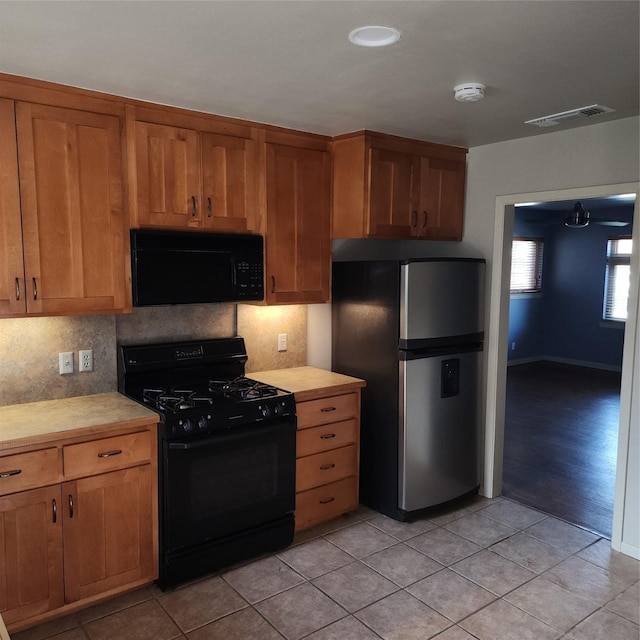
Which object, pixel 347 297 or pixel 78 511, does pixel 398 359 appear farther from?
pixel 78 511

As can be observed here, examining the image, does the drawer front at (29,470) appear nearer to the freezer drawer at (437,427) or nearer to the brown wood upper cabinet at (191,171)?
the brown wood upper cabinet at (191,171)

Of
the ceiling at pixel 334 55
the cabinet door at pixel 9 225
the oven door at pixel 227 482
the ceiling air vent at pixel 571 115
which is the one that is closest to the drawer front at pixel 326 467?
the oven door at pixel 227 482

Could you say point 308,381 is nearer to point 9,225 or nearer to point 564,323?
point 9,225

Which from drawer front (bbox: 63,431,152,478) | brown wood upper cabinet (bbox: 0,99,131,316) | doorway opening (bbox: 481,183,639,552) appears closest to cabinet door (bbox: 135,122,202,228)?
brown wood upper cabinet (bbox: 0,99,131,316)

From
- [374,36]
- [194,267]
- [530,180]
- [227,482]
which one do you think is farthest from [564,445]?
[374,36]

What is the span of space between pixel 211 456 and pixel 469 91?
2041 mm

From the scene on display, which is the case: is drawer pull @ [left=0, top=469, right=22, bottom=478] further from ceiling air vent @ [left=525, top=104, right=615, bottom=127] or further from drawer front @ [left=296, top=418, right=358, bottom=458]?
ceiling air vent @ [left=525, top=104, right=615, bottom=127]

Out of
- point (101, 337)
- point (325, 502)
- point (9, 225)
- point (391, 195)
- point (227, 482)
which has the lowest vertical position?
point (325, 502)

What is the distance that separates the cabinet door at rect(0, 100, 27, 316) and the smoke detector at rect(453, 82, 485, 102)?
190 cm

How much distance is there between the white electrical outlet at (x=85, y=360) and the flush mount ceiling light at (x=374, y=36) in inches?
78.7

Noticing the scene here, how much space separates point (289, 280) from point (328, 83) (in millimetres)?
1223

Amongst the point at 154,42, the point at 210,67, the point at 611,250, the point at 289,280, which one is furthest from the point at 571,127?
the point at 611,250

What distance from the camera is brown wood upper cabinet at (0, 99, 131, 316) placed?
238 cm

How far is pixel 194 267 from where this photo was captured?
292 cm
